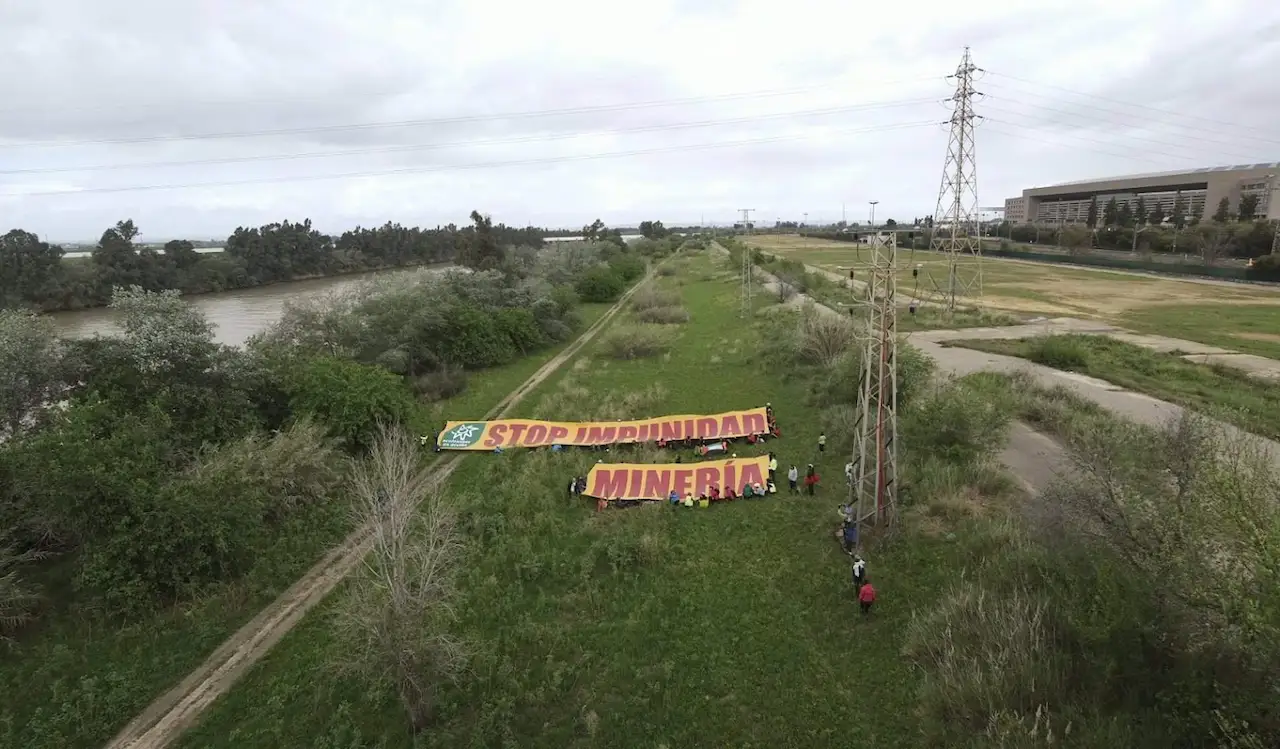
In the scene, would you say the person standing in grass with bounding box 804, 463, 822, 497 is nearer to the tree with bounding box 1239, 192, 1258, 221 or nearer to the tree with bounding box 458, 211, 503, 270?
the tree with bounding box 458, 211, 503, 270

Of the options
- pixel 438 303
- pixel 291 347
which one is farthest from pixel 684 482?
pixel 438 303

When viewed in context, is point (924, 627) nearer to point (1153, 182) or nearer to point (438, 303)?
point (438, 303)

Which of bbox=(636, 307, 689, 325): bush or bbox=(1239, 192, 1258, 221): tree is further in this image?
bbox=(1239, 192, 1258, 221): tree

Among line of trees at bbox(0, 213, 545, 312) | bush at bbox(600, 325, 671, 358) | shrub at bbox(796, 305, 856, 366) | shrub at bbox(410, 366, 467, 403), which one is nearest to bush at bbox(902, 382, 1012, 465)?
shrub at bbox(796, 305, 856, 366)

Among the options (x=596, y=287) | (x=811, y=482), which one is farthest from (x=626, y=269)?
(x=811, y=482)

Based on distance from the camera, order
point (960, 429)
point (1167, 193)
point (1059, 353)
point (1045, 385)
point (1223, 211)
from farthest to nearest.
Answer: point (1167, 193) < point (1223, 211) < point (1059, 353) < point (1045, 385) < point (960, 429)

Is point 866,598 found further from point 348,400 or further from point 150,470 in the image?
point 348,400
